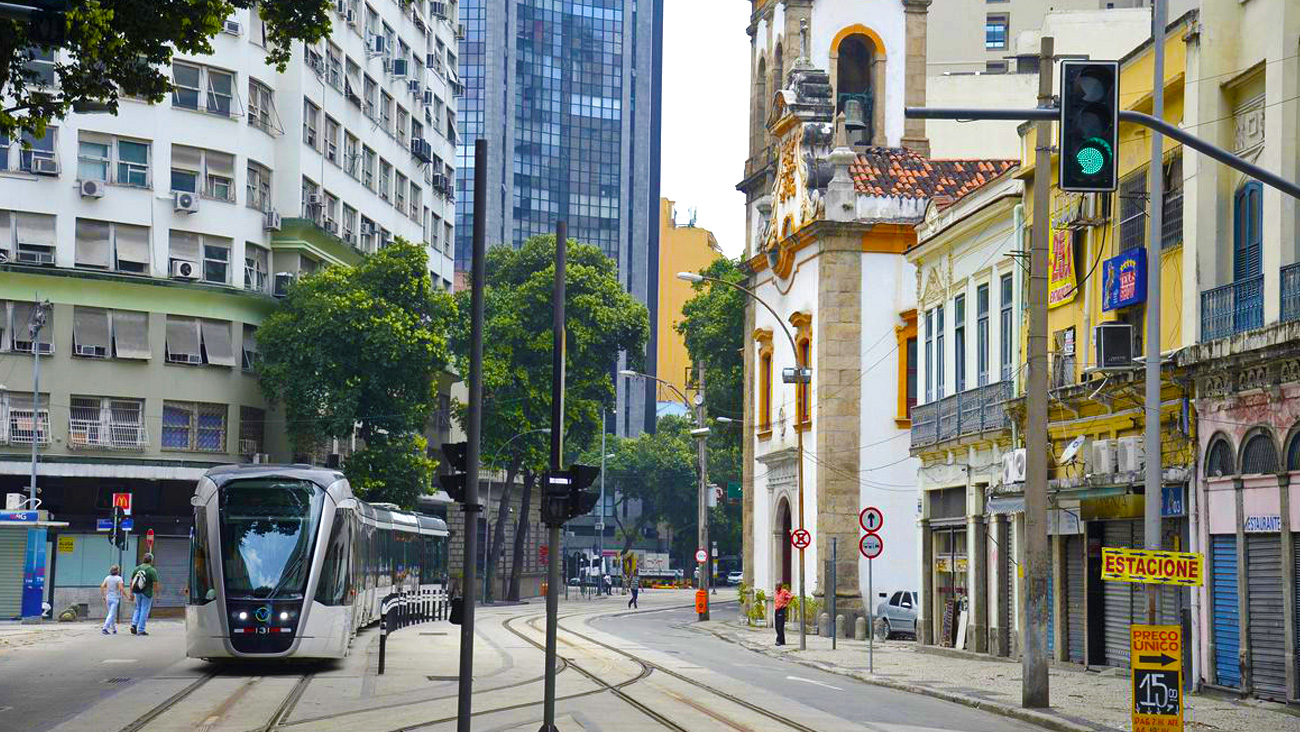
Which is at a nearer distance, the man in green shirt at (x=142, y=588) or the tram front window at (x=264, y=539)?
the tram front window at (x=264, y=539)

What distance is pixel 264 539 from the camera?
86.5 ft

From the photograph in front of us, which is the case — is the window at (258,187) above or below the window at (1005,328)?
above

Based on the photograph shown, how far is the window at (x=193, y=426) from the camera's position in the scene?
183 feet

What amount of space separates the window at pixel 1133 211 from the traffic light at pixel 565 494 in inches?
567

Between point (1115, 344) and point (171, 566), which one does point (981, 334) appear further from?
point (171, 566)

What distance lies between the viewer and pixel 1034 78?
54.8m

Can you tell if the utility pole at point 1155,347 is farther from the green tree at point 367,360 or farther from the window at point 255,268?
the window at point 255,268

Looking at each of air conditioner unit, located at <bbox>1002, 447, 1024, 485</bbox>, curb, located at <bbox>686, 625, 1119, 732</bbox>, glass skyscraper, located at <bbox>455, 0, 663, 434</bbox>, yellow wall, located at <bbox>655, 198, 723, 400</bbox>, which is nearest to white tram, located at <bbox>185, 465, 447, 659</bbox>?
curb, located at <bbox>686, 625, 1119, 732</bbox>

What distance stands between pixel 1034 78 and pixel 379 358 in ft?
71.3

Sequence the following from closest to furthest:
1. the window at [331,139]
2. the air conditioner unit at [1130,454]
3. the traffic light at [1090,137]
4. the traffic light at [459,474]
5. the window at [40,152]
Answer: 1. the traffic light at [1090,137]
2. the traffic light at [459,474]
3. the air conditioner unit at [1130,454]
4. the window at [40,152]
5. the window at [331,139]

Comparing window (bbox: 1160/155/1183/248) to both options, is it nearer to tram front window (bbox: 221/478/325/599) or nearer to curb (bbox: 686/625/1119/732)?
curb (bbox: 686/625/1119/732)

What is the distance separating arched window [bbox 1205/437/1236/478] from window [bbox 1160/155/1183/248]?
10.5ft

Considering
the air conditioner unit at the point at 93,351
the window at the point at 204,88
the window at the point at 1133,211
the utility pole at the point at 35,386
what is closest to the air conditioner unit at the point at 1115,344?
the window at the point at 1133,211

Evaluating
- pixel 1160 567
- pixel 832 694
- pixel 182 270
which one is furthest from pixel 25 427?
pixel 1160 567
